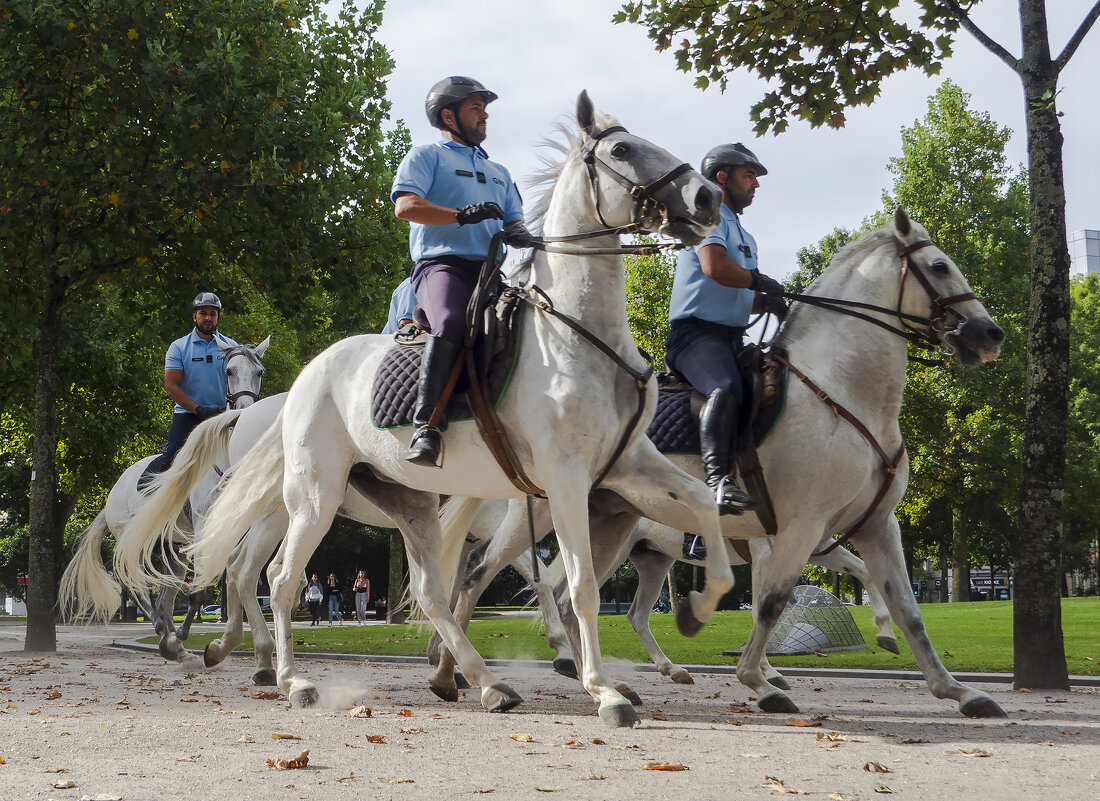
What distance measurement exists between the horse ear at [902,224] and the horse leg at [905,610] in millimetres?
1934

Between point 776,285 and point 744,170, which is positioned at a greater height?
point 744,170

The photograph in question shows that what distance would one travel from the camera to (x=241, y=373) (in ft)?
39.5

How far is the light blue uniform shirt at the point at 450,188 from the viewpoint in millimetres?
7258

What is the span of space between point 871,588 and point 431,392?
4726 mm

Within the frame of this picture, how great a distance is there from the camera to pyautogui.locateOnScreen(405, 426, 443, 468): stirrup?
6.72 metres

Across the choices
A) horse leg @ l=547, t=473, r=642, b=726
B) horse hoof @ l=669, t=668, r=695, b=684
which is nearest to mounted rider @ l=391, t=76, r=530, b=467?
horse leg @ l=547, t=473, r=642, b=726

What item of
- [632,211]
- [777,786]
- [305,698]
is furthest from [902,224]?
[305,698]

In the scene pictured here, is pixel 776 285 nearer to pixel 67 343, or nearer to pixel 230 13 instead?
pixel 230 13

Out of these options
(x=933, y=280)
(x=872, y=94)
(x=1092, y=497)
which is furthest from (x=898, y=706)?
(x=1092, y=497)

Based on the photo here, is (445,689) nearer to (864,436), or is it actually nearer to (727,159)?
(864,436)

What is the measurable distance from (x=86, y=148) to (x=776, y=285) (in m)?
11.6

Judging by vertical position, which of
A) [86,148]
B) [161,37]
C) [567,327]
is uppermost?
[161,37]

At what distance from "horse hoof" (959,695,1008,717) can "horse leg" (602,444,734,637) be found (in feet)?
5.77

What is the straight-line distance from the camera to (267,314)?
33219 mm
